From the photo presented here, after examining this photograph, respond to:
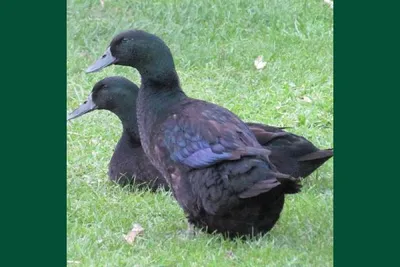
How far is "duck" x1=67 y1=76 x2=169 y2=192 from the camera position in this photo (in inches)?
256

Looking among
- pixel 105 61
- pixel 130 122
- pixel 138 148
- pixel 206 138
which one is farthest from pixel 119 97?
pixel 206 138

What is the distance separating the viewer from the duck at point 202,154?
16.8 feet

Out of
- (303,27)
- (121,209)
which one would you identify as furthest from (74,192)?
(303,27)

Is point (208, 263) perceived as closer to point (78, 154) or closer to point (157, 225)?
point (157, 225)

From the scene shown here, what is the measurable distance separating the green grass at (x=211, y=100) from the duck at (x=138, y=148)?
13 cm

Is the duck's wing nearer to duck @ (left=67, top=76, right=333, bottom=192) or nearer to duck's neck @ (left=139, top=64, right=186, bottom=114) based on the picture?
duck's neck @ (left=139, top=64, right=186, bottom=114)

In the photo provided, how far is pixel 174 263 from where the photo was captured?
16.6 feet

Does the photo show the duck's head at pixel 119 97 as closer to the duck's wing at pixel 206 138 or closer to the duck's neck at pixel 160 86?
the duck's neck at pixel 160 86

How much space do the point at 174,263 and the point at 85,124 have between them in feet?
8.26

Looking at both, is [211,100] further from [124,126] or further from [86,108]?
[86,108]

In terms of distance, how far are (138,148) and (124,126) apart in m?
0.18

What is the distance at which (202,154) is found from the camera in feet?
17.2

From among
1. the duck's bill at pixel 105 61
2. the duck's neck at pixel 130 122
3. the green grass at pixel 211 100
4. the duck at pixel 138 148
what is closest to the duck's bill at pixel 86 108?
the duck at pixel 138 148

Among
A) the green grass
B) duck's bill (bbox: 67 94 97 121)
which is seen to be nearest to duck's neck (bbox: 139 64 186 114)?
the green grass
